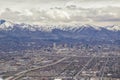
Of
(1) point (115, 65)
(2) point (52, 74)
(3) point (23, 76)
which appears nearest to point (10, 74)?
(3) point (23, 76)

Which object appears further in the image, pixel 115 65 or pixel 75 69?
pixel 115 65

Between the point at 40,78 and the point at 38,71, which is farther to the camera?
the point at 38,71

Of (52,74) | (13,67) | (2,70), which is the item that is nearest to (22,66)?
(13,67)

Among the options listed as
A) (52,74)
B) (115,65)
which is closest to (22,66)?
(52,74)

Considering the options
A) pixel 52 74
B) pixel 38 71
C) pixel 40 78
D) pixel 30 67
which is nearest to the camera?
pixel 40 78

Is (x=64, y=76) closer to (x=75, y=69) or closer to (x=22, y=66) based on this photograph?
(x=75, y=69)

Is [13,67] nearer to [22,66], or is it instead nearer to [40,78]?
[22,66]

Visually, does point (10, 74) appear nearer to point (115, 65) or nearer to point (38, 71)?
point (38, 71)

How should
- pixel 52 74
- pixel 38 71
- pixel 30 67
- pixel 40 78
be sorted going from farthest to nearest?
pixel 30 67, pixel 38 71, pixel 52 74, pixel 40 78

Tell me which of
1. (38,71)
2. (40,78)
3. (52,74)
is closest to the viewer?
(40,78)
